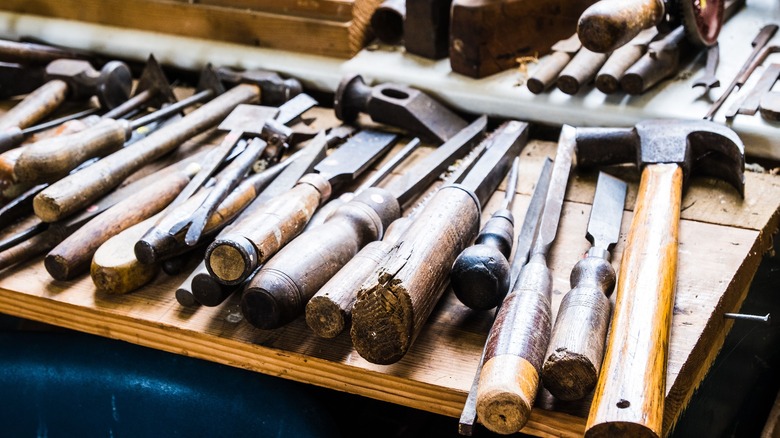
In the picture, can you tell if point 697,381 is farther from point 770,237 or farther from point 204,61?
point 204,61

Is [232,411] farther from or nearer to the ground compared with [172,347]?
nearer to the ground

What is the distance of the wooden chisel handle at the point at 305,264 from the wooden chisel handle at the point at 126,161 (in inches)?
17.8

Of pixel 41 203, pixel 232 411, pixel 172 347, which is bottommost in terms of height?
pixel 232 411

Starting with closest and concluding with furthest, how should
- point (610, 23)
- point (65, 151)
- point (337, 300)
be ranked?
1. point (337, 300)
2. point (610, 23)
3. point (65, 151)

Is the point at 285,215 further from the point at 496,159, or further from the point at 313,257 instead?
the point at 496,159

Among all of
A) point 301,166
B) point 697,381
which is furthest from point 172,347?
point 697,381

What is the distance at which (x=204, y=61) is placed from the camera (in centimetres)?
214

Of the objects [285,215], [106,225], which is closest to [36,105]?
[106,225]

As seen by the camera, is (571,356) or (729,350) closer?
(571,356)

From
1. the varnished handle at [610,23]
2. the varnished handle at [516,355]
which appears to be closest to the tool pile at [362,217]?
the varnished handle at [516,355]

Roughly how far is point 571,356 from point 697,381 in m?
0.33

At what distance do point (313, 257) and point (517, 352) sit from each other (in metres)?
0.36

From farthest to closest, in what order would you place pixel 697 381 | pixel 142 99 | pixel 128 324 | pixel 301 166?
pixel 142 99, pixel 301 166, pixel 128 324, pixel 697 381

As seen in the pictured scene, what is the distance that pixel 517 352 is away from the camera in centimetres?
100
